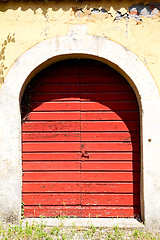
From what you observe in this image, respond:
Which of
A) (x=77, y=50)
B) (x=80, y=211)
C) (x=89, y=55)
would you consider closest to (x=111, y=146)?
(x=80, y=211)

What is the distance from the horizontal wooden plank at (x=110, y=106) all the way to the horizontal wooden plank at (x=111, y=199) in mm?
1438

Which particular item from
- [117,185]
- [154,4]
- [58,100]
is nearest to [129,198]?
[117,185]

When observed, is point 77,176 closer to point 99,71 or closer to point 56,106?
point 56,106

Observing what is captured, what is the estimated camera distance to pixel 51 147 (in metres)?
4.32

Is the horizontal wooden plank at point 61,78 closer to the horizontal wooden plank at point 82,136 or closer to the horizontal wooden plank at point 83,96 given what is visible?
the horizontal wooden plank at point 83,96

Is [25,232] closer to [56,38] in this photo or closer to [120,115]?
[120,115]

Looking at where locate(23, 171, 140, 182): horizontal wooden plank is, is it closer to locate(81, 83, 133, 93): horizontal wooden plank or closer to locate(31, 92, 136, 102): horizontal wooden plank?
locate(31, 92, 136, 102): horizontal wooden plank

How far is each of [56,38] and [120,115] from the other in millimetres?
1621

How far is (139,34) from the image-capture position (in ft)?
13.2

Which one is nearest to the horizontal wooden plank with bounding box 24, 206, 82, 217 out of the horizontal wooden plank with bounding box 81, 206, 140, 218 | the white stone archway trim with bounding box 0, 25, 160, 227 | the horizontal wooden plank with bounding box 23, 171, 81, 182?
the horizontal wooden plank with bounding box 81, 206, 140, 218

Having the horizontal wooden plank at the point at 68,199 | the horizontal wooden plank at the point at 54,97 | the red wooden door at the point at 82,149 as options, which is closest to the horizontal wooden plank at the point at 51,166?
the red wooden door at the point at 82,149

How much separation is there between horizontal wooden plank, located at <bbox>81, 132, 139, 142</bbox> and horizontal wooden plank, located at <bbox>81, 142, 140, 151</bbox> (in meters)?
0.05

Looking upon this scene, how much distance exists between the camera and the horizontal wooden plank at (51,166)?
4301 mm

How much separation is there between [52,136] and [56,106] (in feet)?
1.68
